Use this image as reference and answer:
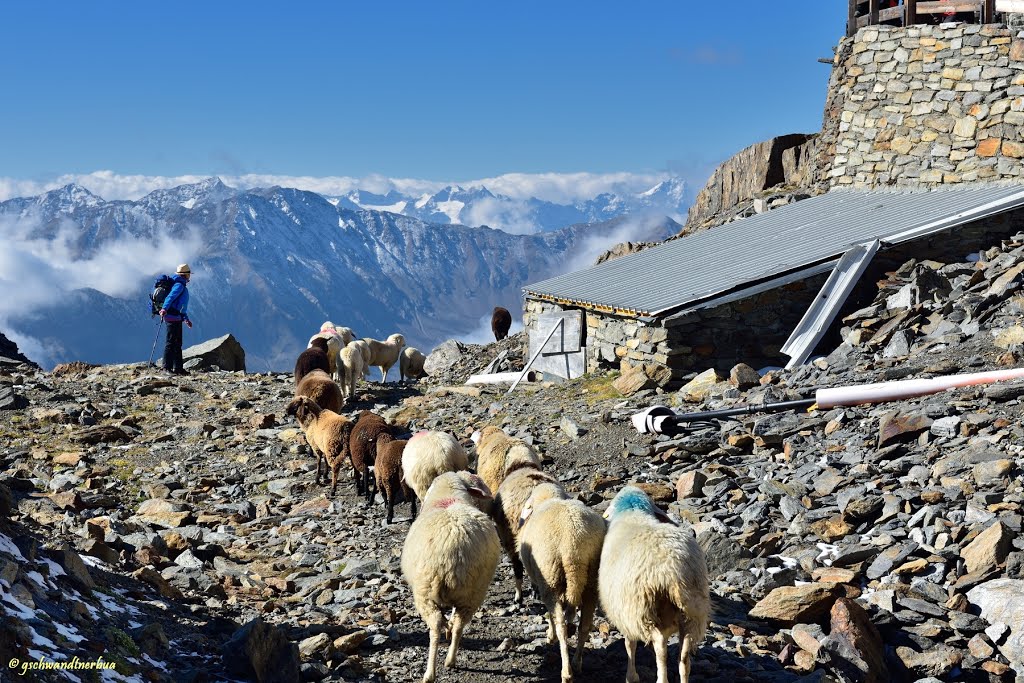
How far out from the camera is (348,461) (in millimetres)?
12859

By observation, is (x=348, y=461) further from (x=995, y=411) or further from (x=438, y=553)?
(x=995, y=411)

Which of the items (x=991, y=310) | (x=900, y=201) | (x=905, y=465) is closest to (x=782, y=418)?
(x=905, y=465)

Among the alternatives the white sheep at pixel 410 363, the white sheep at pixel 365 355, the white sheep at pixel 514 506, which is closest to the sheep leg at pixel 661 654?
the white sheep at pixel 514 506

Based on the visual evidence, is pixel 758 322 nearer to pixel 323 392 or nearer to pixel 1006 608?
pixel 323 392

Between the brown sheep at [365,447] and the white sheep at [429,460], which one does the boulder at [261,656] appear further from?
the brown sheep at [365,447]

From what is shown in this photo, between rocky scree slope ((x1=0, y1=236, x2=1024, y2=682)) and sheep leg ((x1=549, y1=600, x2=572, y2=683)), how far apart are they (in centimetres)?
44

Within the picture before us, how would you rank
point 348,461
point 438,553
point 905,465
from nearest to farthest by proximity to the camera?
point 438,553, point 905,465, point 348,461

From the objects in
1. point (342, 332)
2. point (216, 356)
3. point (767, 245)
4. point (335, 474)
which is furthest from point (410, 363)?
point (335, 474)

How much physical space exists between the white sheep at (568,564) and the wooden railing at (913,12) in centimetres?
1793

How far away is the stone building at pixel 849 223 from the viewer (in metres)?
15.3

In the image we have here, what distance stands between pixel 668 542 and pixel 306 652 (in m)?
2.90

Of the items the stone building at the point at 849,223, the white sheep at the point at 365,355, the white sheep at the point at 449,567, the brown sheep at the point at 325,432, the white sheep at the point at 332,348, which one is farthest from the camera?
the white sheep at the point at 365,355

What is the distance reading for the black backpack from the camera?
21594 mm

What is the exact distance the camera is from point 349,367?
1805cm
